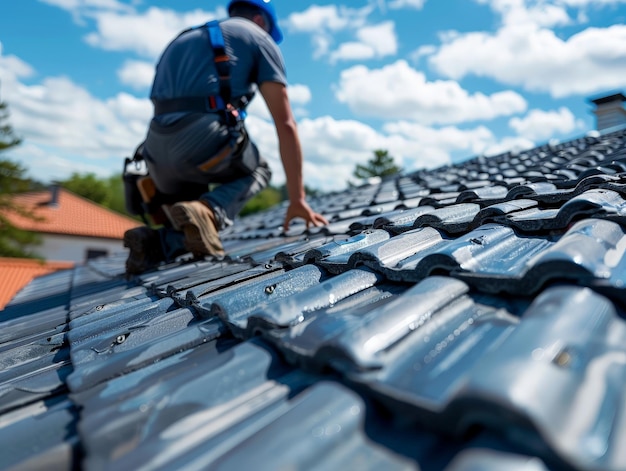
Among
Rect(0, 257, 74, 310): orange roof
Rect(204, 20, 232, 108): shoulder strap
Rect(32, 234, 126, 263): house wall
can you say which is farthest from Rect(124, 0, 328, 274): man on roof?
Rect(32, 234, 126, 263): house wall

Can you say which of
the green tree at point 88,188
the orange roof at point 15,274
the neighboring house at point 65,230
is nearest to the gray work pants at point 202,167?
the orange roof at point 15,274

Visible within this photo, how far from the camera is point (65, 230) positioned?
85.7ft

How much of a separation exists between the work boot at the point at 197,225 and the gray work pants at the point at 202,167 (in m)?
0.11

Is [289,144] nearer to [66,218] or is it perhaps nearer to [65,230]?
[65,230]

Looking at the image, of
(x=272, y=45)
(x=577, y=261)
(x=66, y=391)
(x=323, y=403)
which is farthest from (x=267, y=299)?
(x=272, y=45)

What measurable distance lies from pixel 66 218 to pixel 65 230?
1715 millimetres

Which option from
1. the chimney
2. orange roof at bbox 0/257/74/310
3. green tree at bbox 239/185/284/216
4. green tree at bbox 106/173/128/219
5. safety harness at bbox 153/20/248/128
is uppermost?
green tree at bbox 106/173/128/219

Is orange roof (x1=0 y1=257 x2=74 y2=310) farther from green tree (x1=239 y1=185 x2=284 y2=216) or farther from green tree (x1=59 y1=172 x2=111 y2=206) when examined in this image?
green tree (x1=59 y1=172 x2=111 y2=206)

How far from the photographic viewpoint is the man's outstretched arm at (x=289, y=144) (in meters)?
3.09

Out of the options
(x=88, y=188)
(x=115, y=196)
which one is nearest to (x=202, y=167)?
(x=88, y=188)

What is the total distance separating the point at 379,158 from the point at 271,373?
38.5m

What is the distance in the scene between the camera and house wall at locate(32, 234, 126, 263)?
85.5 feet

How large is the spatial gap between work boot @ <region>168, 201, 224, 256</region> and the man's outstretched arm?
57cm

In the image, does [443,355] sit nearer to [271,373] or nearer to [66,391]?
[271,373]
